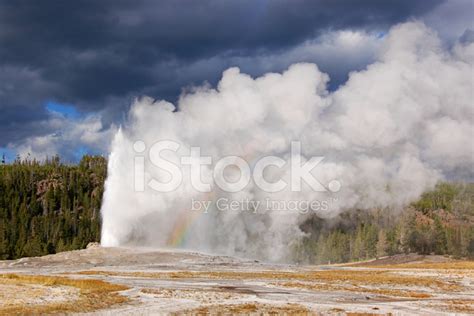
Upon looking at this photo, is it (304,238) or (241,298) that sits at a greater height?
(304,238)

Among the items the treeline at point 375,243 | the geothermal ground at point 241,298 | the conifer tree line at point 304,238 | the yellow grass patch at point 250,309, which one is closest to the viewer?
the yellow grass patch at point 250,309

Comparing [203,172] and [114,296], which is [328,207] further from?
[114,296]

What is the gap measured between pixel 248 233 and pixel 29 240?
52.1 metres

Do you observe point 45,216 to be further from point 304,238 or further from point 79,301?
point 79,301

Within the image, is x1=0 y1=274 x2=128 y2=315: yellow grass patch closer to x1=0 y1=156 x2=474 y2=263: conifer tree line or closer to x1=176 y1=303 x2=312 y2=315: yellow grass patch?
x1=176 y1=303 x2=312 y2=315: yellow grass patch

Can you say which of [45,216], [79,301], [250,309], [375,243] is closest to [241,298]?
[250,309]

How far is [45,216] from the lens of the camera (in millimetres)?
168000

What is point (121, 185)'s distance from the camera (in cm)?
11406

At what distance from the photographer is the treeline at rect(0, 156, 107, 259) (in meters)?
130

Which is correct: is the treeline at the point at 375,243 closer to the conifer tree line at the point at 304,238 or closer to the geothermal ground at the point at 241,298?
the conifer tree line at the point at 304,238

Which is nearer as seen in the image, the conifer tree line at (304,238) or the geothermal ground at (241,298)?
the geothermal ground at (241,298)

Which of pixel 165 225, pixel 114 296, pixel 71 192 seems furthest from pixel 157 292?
pixel 71 192

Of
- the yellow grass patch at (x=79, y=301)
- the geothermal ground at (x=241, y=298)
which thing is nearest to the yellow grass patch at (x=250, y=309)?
the geothermal ground at (x=241, y=298)

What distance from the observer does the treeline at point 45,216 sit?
130375 mm
